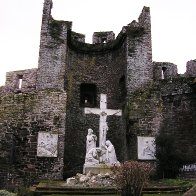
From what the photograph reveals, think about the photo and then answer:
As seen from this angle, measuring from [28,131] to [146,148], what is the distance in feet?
17.2

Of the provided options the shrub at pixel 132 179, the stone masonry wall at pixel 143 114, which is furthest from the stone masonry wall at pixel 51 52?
the shrub at pixel 132 179

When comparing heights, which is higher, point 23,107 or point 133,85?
point 133,85

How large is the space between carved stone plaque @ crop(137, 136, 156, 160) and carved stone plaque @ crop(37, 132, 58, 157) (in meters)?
3.67

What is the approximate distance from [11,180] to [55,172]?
6.09 feet

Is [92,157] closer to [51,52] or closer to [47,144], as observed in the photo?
[47,144]

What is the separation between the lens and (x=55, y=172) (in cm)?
1514

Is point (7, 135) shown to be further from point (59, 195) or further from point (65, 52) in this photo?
point (59, 195)

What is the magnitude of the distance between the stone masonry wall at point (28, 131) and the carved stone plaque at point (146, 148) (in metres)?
3.40

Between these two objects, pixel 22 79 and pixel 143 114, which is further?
pixel 22 79

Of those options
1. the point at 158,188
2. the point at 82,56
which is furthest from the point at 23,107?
the point at 158,188

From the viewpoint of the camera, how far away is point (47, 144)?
50.6 ft

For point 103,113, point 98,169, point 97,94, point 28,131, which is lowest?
point 98,169

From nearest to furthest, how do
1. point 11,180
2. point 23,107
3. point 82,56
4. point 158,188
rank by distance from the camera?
1. point 158,188
2. point 11,180
3. point 23,107
4. point 82,56

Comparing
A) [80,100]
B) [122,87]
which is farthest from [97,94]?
[122,87]
